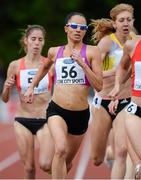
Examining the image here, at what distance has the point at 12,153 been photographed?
15.5 m

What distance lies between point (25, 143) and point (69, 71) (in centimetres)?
145

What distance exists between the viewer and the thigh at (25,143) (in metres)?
12.5

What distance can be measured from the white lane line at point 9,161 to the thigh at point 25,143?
2.62 metres

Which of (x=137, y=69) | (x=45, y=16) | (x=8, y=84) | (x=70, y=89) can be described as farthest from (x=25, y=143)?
(x=45, y=16)

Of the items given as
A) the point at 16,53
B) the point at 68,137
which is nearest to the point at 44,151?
the point at 68,137

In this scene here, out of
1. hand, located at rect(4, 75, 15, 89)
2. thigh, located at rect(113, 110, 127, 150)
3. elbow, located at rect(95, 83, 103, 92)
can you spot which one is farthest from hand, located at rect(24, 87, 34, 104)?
thigh, located at rect(113, 110, 127, 150)

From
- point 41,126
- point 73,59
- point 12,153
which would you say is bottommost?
point 12,153

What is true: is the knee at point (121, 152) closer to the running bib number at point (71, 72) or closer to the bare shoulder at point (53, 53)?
the running bib number at point (71, 72)

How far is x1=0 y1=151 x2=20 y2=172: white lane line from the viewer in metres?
15.2

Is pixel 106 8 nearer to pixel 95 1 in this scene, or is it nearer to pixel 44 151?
pixel 95 1

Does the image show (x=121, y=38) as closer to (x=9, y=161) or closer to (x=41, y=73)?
(x=41, y=73)

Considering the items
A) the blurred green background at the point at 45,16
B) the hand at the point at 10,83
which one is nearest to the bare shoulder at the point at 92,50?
the hand at the point at 10,83

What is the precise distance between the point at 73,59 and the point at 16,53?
39.5ft

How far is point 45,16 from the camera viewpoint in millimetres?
23531
